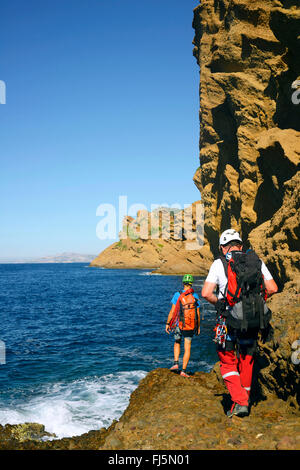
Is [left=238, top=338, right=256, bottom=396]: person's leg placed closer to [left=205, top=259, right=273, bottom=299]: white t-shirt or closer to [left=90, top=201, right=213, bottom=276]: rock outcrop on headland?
[left=205, top=259, right=273, bottom=299]: white t-shirt

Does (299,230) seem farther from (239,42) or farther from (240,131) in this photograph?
(239,42)

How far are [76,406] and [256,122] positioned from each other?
3017cm

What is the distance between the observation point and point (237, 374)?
5266mm

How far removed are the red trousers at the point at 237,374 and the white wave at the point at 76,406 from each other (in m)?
5.88

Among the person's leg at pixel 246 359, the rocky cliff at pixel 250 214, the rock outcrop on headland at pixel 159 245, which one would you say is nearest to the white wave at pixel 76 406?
the rocky cliff at pixel 250 214

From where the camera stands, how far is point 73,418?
33.3 ft

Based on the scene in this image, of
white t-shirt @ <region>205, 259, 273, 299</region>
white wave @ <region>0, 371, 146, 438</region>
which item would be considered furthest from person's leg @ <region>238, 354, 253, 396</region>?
white wave @ <region>0, 371, 146, 438</region>

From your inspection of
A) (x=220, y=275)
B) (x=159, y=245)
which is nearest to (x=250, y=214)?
(x=220, y=275)

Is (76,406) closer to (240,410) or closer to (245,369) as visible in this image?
(240,410)

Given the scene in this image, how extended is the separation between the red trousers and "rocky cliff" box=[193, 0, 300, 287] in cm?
1117

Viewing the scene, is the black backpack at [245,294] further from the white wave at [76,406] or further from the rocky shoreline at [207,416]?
the white wave at [76,406]

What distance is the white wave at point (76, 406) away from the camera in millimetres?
9750
